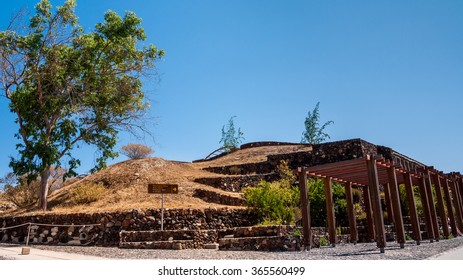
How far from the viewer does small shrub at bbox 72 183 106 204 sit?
1970 cm

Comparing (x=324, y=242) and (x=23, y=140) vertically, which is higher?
(x=23, y=140)

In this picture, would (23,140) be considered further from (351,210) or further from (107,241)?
(351,210)

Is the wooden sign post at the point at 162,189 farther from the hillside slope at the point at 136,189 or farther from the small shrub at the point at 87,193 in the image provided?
the small shrub at the point at 87,193

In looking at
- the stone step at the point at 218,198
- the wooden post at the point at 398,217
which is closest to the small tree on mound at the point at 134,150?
the stone step at the point at 218,198

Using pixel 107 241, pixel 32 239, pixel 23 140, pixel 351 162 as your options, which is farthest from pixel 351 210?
pixel 23 140

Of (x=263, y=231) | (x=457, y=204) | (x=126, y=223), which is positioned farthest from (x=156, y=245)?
(x=457, y=204)

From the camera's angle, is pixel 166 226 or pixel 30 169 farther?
pixel 30 169

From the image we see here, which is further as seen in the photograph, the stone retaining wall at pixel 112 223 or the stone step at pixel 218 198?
the stone step at pixel 218 198

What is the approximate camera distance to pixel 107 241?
15367 mm

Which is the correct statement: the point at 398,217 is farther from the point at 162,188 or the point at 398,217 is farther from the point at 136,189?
the point at 136,189

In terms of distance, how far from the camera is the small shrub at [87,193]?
19703mm
